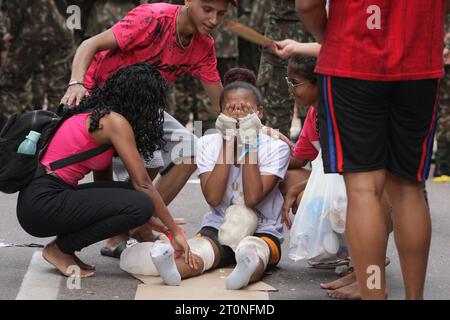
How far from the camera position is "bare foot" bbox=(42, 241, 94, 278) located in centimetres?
493

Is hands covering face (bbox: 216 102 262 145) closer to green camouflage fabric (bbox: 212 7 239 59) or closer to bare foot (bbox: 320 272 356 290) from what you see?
bare foot (bbox: 320 272 356 290)

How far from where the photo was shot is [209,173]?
5.21m

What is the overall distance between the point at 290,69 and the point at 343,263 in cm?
94

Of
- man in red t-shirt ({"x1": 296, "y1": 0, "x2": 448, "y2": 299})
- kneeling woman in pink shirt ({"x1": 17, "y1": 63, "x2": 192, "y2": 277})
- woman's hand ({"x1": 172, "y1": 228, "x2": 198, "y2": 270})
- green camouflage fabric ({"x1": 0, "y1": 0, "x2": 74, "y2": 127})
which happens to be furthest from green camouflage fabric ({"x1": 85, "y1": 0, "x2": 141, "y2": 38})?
man in red t-shirt ({"x1": 296, "y1": 0, "x2": 448, "y2": 299})

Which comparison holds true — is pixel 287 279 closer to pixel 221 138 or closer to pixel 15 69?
pixel 221 138

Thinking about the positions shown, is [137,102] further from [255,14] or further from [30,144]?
[255,14]

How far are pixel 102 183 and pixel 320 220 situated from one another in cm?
101

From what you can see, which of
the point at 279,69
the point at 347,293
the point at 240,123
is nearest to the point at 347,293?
the point at 347,293

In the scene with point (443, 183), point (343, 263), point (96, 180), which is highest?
point (96, 180)

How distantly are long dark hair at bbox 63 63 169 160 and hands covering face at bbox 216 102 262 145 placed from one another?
11.6 inches

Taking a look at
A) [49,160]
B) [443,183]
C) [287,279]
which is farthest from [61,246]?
[443,183]

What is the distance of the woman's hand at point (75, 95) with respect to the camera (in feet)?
16.8

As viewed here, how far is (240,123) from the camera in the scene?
5.09 m

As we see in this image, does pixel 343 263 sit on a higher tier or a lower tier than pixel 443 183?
higher
